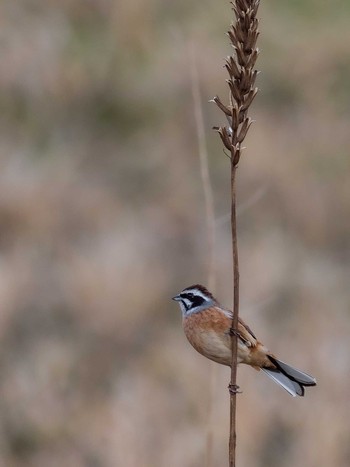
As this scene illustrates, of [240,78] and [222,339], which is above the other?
[240,78]

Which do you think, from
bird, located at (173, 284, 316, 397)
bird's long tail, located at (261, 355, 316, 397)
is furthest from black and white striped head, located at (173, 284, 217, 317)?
bird's long tail, located at (261, 355, 316, 397)

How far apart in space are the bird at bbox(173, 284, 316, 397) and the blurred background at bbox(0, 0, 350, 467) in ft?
9.14

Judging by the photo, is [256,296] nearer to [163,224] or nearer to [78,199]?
[163,224]

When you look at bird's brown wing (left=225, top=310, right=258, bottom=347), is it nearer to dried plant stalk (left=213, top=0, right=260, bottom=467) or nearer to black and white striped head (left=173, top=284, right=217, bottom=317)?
black and white striped head (left=173, top=284, right=217, bottom=317)

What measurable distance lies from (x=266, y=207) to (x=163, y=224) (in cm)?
99

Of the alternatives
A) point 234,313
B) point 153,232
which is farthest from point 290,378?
point 153,232

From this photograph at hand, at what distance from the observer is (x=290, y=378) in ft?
9.46

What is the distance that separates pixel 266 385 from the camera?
797cm

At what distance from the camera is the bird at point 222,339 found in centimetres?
287

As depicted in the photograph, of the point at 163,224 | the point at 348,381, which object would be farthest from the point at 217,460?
the point at 163,224

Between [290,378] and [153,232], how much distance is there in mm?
6457

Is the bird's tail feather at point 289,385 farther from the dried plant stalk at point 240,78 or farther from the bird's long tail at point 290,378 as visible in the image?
the dried plant stalk at point 240,78

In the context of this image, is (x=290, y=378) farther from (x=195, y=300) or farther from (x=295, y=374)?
(x=195, y=300)

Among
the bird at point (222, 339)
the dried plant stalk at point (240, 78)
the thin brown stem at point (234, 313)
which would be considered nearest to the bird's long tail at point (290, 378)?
the bird at point (222, 339)
